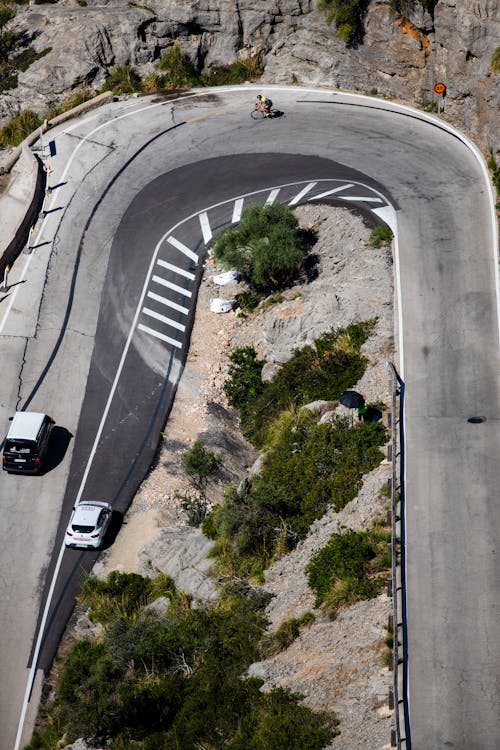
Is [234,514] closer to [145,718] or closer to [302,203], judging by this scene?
[145,718]

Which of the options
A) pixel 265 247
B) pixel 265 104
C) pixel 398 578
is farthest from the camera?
pixel 265 104

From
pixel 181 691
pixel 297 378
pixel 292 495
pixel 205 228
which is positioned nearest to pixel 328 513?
pixel 292 495

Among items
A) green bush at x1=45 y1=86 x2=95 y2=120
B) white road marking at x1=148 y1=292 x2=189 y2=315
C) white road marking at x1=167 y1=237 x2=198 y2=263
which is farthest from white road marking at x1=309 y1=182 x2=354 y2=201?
green bush at x1=45 y1=86 x2=95 y2=120

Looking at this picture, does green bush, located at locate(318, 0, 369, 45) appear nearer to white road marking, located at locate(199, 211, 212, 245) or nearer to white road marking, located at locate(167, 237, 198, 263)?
white road marking, located at locate(199, 211, 212, 245)

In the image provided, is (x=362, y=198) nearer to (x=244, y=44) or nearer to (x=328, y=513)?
(x=244, y=44)

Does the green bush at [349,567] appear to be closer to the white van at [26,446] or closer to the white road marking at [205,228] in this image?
the white van at [26,446]

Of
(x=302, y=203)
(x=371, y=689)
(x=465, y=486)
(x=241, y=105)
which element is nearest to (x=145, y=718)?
(x=371, y=689)

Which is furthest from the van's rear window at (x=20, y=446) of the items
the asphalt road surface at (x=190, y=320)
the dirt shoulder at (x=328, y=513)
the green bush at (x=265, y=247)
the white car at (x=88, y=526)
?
the green bush at (x=265, y=247)
